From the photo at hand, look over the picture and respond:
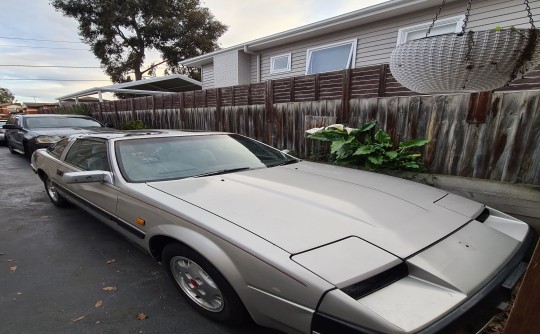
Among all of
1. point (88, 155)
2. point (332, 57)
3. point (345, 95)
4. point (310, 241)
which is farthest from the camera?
point (332, 57)

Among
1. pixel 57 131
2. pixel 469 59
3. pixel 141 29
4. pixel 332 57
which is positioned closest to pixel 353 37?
pixel 332 57

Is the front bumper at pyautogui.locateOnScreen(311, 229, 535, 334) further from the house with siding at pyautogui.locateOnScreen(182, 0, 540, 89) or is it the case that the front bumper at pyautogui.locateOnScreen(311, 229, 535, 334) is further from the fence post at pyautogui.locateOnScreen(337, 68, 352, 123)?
the fence post at pyautogui.locateOnScreen(337, 68, 352, 123)

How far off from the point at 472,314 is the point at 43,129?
375 inches

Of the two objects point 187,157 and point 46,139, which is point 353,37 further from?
point 46,139

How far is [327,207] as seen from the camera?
1.86 m

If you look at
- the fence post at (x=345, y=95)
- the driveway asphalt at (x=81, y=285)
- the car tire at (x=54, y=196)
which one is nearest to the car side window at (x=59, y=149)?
the car tire at (x=54, y=196)

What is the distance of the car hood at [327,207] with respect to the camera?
155cm

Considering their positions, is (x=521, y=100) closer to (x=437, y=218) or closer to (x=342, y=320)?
(x=437, y=218)

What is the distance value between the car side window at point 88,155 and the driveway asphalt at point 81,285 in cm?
83

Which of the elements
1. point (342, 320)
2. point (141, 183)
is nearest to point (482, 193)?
point (342, 320)

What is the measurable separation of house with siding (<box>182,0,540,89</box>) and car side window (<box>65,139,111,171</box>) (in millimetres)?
5080

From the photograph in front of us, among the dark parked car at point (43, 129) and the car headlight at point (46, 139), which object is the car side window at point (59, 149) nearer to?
the dark parked car at point (43, 129)

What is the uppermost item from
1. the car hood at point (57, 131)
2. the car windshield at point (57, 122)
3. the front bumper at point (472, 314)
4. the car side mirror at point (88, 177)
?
the car windshield at point (57, 122)

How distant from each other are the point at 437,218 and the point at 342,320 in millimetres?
1048
